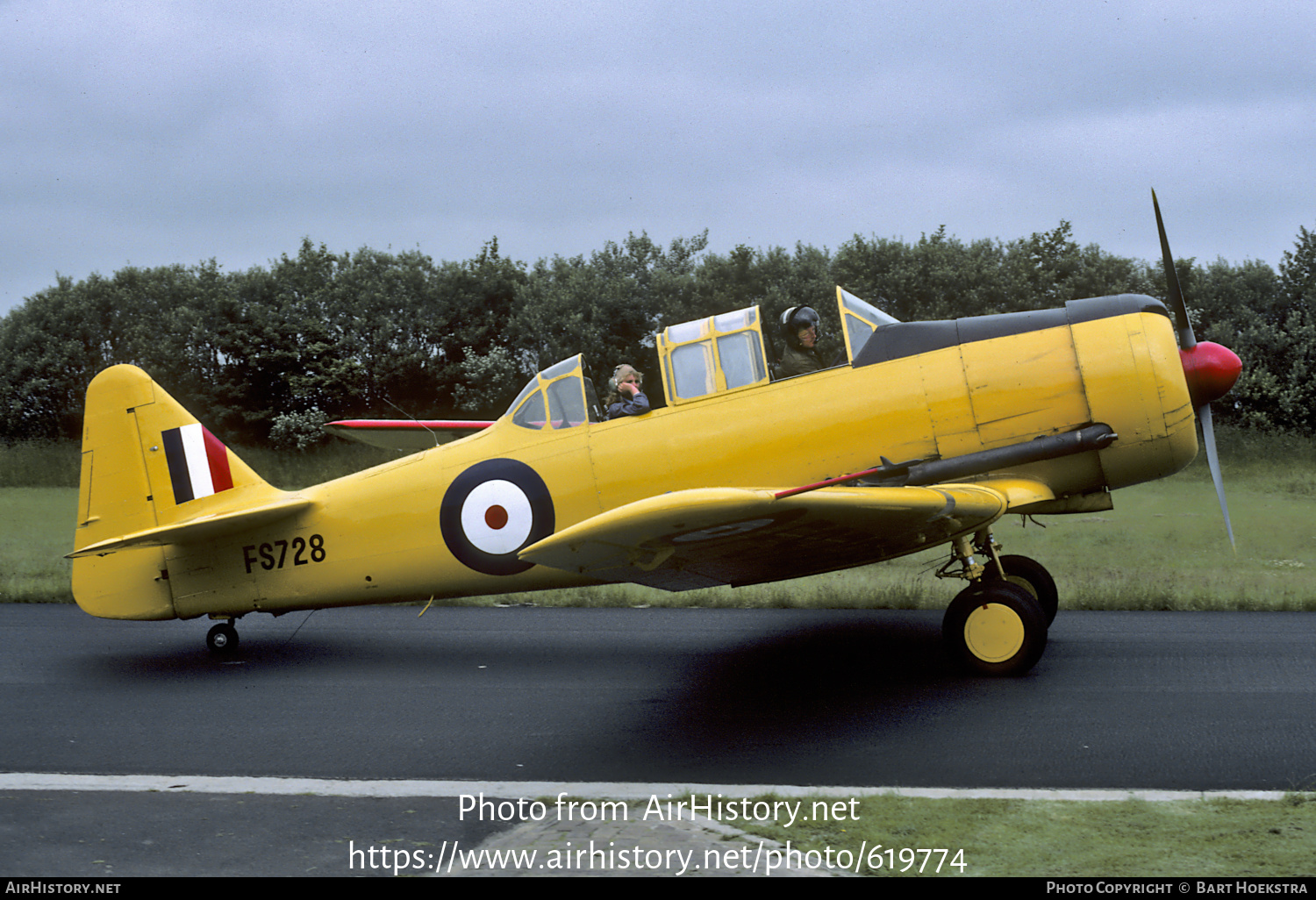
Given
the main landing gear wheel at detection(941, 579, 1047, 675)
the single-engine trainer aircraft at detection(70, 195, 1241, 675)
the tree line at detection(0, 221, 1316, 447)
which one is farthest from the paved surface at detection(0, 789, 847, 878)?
the tree line at detection(0, 221, 1316, 447)

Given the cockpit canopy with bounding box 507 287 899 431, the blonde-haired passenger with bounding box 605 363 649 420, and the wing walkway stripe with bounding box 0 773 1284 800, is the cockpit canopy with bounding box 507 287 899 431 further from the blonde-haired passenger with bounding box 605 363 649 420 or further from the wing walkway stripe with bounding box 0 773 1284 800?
the wing walkway stripe with bounding box 0 773 1284 800

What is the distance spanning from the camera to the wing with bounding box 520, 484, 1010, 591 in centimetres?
487

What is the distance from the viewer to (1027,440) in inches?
269

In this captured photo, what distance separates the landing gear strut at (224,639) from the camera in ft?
28.1

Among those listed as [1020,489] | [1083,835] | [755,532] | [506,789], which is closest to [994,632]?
[1020,489]

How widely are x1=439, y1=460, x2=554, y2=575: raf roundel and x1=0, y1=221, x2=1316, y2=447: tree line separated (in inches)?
390

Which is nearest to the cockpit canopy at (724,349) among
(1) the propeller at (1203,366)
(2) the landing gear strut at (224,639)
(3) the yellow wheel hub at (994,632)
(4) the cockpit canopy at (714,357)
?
(4) the cockpit canopy at (714,357)

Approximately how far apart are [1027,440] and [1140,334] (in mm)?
1075

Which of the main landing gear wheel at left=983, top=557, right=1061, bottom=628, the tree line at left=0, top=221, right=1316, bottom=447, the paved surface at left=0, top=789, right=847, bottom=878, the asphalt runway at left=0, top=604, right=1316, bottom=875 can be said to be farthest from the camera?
the tree line at left=0, top=221, right=1316, bottom=447

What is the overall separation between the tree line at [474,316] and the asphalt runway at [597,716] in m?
9.78

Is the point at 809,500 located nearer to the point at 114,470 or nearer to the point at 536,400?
the point at 536,400

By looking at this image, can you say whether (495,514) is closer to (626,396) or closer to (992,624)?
(626,396)

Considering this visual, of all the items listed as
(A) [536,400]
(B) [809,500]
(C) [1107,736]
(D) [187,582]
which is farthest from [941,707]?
(D) [187,582]

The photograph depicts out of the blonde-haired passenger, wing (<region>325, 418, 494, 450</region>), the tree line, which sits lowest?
the blonde-haired passenger
